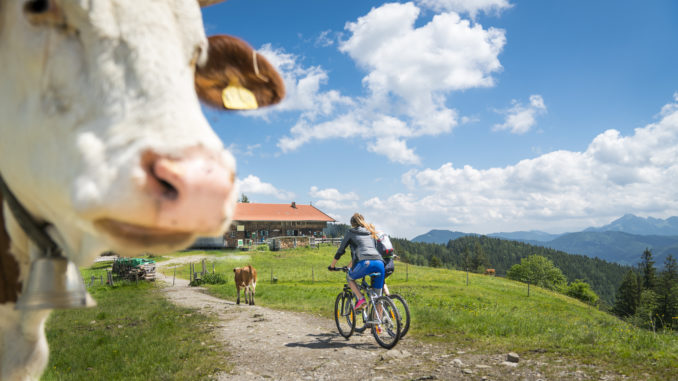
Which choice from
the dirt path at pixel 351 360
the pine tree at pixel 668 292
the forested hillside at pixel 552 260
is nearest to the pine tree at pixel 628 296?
the pine tree at pixel 668 292

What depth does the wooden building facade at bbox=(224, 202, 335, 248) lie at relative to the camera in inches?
2233

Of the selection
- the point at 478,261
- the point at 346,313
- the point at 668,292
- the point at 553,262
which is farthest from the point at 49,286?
the point at 553,262

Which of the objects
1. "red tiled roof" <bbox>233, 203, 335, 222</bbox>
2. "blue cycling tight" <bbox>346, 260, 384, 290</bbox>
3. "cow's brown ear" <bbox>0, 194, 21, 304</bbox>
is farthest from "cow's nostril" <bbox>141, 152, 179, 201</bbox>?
"red tiled roof" <bbox>233, 203, 335, 222</bbox>

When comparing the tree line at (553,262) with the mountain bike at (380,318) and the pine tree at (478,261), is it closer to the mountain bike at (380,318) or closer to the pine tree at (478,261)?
the pine tree at (478,261)

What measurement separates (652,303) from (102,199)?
72.3 meters

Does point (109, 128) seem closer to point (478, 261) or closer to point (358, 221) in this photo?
point (358, 221)

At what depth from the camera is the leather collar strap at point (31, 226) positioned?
124 cm

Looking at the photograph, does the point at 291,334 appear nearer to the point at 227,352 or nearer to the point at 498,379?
the point at 227,352

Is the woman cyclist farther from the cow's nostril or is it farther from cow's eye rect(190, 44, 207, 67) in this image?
the cow's nostril

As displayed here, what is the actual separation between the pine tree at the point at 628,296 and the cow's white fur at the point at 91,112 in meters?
87.2

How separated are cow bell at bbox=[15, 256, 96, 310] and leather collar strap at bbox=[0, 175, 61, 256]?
0.13 feet

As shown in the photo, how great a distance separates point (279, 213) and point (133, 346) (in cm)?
5552

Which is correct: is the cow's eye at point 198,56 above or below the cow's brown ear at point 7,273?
above

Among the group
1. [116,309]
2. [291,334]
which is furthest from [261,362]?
[116,309]
